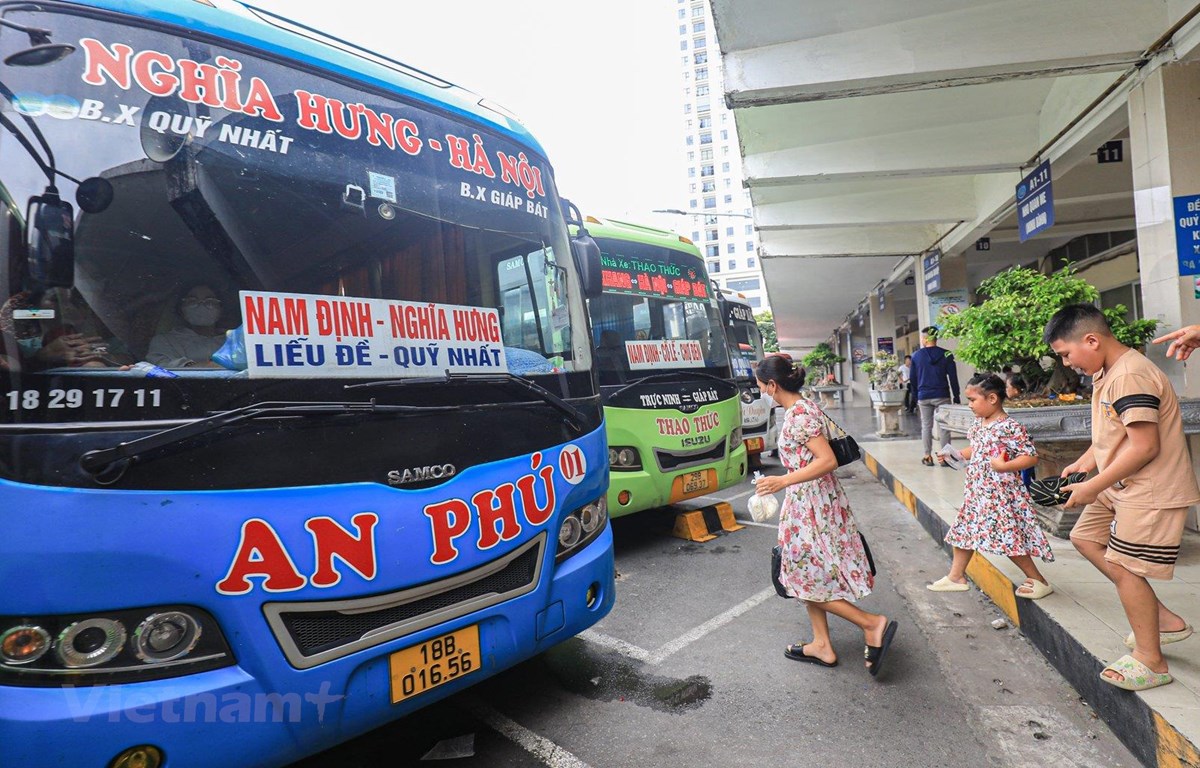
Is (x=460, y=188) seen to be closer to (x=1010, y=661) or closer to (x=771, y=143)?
(x=1010, y=661)

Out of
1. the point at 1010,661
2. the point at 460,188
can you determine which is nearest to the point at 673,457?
the point at 1010,661

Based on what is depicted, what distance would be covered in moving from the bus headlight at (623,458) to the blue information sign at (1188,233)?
418 centimetres

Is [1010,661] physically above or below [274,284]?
below

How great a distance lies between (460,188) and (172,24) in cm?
109

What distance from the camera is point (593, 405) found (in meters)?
3.19

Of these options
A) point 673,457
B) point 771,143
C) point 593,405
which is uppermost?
point 771,143

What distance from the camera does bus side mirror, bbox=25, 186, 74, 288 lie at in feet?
5.83

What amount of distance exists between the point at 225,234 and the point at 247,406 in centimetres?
58

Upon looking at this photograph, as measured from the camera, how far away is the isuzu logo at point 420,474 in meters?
2.26

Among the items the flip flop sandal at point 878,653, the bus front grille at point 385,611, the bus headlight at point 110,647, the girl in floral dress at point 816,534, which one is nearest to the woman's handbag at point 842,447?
the girl in floral dress at point 816,534

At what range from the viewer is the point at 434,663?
2.28 meters

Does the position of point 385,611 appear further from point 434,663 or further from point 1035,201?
point 1035,201

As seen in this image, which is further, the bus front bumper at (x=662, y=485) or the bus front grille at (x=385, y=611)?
the bus front bumper at (x=662, y=485)

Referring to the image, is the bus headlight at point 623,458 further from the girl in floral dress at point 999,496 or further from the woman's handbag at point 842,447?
the girl in floral dress at point 999,496
